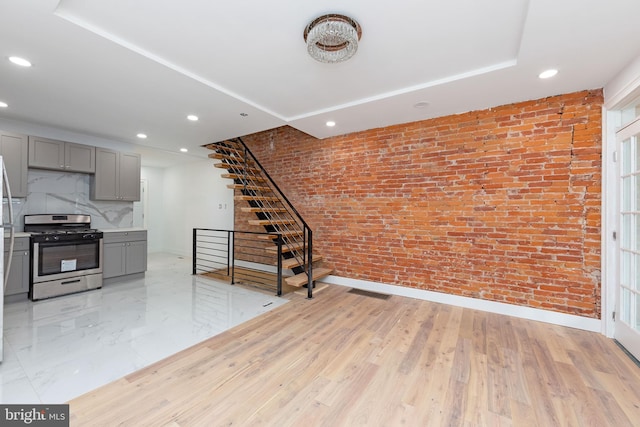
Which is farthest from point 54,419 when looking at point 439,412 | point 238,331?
point 439,412

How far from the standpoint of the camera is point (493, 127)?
3.22 metres

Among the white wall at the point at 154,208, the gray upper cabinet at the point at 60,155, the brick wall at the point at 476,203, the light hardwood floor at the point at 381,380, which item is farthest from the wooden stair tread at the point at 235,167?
the white wall at the point at 154,208

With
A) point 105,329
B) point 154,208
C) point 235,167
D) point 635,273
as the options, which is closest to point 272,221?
point 235,167

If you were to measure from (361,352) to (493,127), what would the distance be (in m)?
3.04

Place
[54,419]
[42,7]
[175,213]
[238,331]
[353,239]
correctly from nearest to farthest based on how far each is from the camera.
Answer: [54,419], [42,7], [238,331], [353,239], [175,213]

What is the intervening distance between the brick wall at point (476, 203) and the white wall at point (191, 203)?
262cm

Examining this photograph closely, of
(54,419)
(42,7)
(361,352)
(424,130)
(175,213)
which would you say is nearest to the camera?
(54,419)

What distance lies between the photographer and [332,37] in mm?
1866

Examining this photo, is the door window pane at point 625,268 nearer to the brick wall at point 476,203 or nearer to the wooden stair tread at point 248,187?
the brick wall at point 476,203

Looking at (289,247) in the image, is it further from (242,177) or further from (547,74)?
(547,74)

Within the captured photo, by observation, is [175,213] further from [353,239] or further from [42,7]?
[42,7]

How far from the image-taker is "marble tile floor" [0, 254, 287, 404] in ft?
6.26

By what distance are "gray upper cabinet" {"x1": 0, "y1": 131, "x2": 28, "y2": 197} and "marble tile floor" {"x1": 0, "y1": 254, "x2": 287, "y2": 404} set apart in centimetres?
159

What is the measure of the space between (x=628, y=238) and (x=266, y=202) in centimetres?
492
